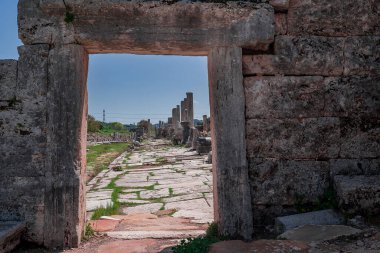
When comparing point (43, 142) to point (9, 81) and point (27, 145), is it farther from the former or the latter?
point (9, 81)

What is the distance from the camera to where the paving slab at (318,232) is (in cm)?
303

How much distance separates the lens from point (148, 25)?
3709mm

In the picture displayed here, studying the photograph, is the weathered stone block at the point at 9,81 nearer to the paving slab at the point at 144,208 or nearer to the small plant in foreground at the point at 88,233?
the small plant in foreground at the point at 88,233

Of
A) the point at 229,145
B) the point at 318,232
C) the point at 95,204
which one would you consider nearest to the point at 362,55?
the point at 229,145

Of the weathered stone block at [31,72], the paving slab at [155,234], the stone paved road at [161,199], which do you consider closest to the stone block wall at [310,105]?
the paving slab at [155,234]

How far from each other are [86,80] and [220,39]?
5.28 ft

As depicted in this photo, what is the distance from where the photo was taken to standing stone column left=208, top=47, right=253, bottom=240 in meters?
3.67

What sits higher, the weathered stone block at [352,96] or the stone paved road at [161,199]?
the weathered stone block at [352,96]

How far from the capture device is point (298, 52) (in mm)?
3912

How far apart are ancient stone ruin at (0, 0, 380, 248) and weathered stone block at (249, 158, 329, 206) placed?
0.04 ft

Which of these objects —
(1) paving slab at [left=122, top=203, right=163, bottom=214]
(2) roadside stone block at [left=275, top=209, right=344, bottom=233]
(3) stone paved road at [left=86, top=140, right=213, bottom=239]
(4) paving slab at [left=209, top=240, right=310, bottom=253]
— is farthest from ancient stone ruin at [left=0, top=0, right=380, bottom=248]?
(1) paving slab at [left=122, top=203, right=163, bottom=214]

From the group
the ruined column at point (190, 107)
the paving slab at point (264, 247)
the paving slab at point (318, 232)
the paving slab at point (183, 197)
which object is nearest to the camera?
the paving slab at point (264, 247)

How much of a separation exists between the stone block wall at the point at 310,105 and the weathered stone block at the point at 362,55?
1 centimetres

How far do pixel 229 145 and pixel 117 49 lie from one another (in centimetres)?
168
